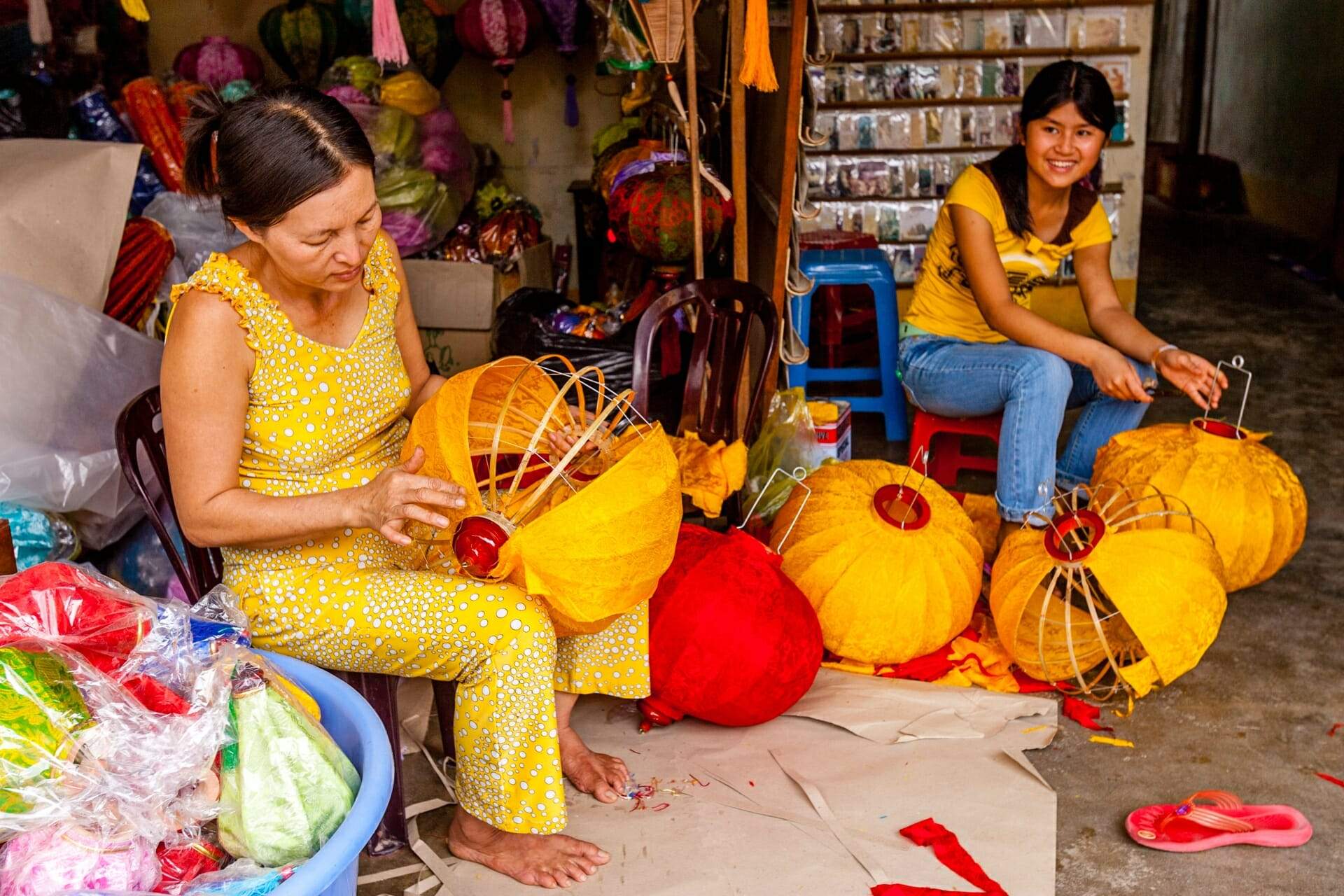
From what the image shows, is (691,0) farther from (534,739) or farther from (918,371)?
(534,739)

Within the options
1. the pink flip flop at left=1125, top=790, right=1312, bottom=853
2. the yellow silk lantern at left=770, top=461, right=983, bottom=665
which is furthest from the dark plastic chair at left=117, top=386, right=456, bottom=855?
the pink flip flop at left=1125, top=790, right=1312, bottom=853

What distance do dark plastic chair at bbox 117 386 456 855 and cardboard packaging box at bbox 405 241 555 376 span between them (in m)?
2.52

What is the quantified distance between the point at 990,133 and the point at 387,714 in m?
4.10

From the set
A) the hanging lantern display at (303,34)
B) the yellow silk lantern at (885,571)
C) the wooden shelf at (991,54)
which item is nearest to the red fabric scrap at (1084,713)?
the yellow silk lantern at (885,571)

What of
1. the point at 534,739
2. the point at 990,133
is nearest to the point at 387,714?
the point at 534,739

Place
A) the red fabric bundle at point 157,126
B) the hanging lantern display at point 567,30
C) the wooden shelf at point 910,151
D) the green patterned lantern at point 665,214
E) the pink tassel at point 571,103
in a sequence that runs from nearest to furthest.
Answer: the green patterned lantern at point 665,214 < the red fabric bundle at point 157,126 < the hanging lantern display at point 567,30 < the wooden shelf at point 910,151 < the pink tassel at point 571,103

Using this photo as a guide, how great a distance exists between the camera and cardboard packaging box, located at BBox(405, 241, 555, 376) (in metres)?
4.53

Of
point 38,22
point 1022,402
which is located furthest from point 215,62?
point 1022,402

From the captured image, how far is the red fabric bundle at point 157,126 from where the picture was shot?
151 inches

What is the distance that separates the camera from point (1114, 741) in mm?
2348

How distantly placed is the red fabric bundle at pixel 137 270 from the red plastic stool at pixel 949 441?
1988mm

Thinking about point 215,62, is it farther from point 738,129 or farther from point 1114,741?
point 1114,741

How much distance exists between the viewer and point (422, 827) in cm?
215

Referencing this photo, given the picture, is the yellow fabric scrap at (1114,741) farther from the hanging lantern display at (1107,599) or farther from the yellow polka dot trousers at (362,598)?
the yellow polka dot trousers at (362,598)
